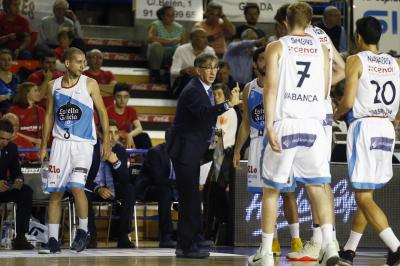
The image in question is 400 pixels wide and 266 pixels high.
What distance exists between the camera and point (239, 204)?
12.8 m

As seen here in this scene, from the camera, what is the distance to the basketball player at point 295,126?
27.6 feet

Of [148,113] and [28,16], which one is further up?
[28,16]

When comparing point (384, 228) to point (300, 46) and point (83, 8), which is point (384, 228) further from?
point (83, 8)

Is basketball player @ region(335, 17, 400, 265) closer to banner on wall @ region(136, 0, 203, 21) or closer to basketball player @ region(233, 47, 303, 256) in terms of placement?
basketball player @ region(233, 47, 303, 256)

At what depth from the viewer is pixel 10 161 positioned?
12828 millimetres

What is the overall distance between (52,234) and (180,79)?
6.31m

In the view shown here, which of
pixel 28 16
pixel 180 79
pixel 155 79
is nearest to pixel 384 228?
pixel 180 79

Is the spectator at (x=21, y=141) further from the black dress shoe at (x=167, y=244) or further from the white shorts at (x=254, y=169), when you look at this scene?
the white shorts at (x=254, y=169)

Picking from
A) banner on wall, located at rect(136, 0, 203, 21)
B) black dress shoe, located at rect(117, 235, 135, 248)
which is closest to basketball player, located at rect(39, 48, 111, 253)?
black dress shoe, located at rect(117, 235, 135, 248)

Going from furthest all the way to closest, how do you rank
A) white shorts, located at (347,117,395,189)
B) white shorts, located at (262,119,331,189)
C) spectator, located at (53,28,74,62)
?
1. spectator, located at (53,28,74,62)
2. white shorts, located at (347,117,395,189)
3. white shorts, located at (262,119,331,189)

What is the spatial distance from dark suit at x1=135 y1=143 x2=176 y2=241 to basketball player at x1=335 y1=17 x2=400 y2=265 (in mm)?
4562

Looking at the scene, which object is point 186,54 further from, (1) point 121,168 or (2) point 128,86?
(1) point 121,168

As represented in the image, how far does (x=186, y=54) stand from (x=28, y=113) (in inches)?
140

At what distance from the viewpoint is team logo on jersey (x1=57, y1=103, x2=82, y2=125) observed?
11.5m
